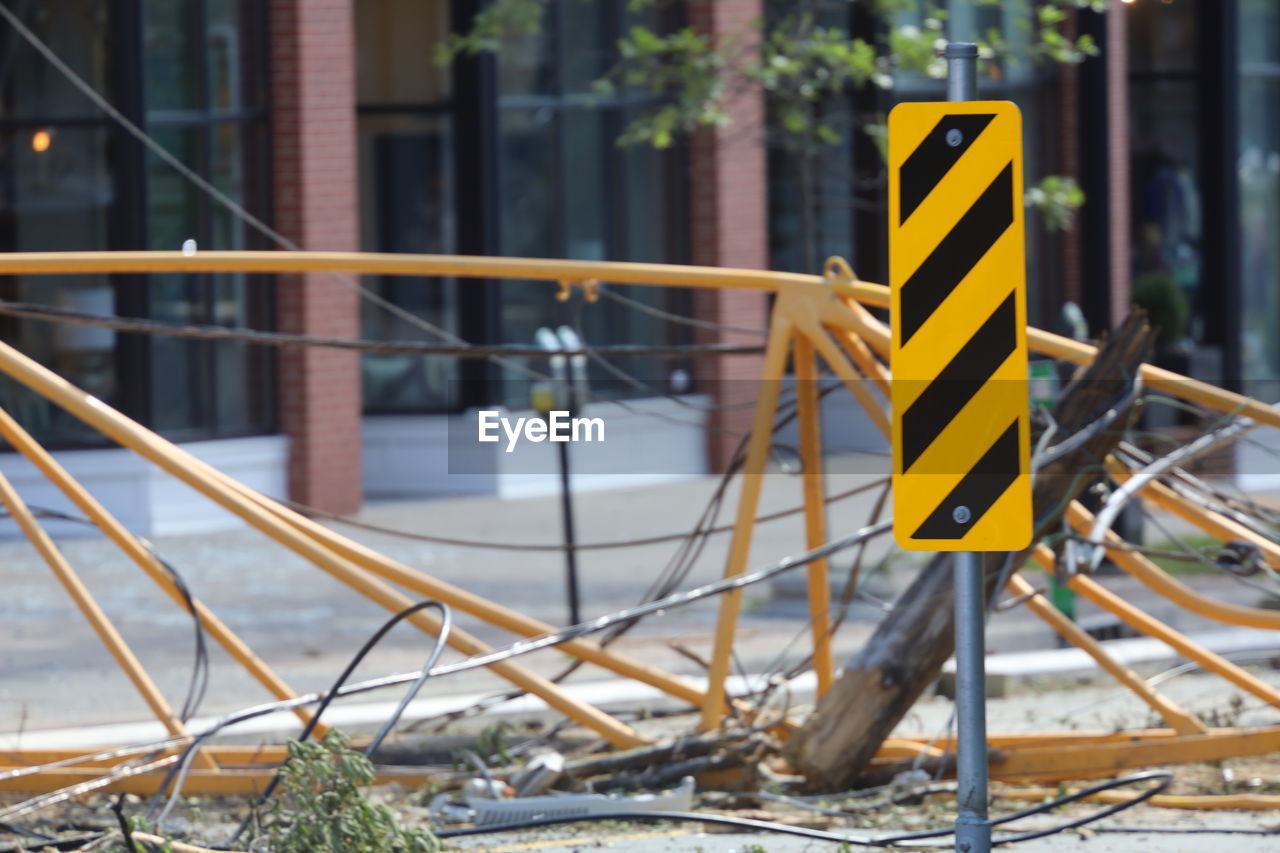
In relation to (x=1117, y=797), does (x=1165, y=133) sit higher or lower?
higher

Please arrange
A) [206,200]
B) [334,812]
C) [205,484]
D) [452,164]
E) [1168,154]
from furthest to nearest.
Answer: [1168,154] < [452,164] < [206,200] < [205,484] < [334,812]

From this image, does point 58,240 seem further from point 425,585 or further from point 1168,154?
point 1168,154

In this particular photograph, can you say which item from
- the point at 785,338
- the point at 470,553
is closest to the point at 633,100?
the point at 470,553

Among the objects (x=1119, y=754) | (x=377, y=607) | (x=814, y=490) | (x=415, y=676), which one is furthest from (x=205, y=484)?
(x=377, y=607)

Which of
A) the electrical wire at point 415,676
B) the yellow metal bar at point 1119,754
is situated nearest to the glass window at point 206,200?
the electrical wire at point 415,676

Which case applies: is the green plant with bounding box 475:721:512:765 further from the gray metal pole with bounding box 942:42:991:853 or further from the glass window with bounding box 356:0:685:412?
the glass window with bounding box 356:0:685:412

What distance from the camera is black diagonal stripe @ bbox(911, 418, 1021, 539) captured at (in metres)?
4.08

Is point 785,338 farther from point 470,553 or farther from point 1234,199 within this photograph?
point 1234,199

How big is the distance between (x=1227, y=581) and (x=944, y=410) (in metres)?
8.12

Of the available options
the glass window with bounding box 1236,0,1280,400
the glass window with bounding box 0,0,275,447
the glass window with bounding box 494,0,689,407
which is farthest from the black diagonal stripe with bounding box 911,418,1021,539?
the glass window with bounding box 1236,0,1280,400

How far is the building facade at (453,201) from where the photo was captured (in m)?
13.8

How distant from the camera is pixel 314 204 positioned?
14.6 m

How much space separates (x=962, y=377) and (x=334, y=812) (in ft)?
7.18

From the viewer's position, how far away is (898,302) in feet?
13.5
